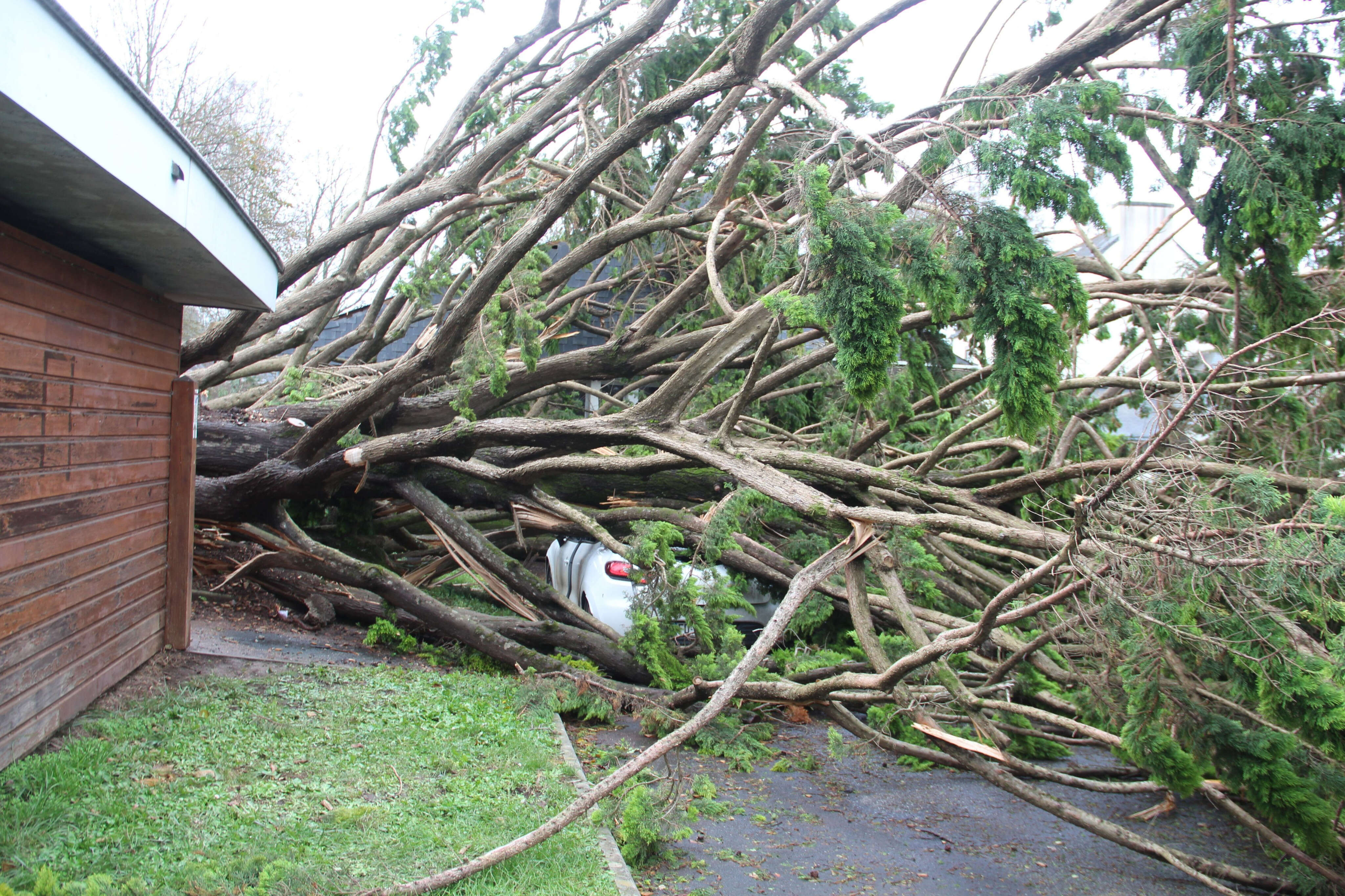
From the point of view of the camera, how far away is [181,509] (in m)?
5.50

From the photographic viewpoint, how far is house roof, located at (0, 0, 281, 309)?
2354 mm

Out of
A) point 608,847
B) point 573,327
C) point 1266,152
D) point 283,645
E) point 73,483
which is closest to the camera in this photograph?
point 608,847

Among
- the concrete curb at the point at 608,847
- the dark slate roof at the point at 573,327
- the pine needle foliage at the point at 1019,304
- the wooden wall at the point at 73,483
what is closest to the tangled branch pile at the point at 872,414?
the pine needle foliage at the point at 1019,304

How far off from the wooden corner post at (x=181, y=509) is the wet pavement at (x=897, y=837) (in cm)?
273

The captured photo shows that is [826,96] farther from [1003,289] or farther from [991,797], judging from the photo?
[991,797]

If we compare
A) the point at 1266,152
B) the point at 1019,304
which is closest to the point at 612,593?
the point at 1019,304

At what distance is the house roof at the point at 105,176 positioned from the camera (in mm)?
2354

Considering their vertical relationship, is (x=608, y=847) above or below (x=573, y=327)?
below

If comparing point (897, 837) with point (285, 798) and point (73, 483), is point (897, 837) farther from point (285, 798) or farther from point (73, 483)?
point (73, 483)

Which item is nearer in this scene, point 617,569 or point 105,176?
point 105,176

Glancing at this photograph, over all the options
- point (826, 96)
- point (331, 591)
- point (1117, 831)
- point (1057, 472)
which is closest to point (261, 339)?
point (331, 591)

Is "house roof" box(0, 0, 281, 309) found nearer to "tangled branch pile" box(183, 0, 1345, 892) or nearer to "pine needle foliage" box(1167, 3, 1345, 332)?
"tangled branch pile" box(183, 0, 1345, 892)

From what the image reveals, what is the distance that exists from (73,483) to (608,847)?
309 centimetres

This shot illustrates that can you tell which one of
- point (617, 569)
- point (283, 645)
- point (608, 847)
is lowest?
point (608, 847)
